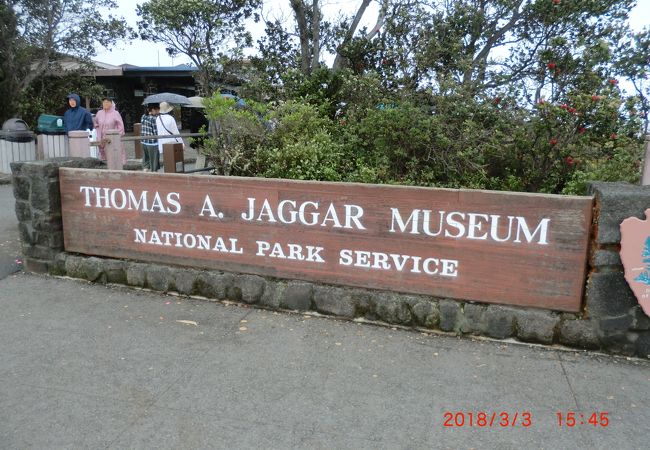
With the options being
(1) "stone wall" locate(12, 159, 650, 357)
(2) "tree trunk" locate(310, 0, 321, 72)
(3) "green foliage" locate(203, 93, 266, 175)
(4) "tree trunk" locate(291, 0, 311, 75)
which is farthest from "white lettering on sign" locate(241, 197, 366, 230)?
(4) "tree trunk" locate(291, 0, 311, 75)

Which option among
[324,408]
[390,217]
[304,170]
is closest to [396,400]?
[324,408]

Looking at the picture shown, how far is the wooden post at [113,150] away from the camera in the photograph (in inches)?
271

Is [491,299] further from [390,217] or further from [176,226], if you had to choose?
[176,226]

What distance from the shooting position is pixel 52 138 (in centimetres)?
1012

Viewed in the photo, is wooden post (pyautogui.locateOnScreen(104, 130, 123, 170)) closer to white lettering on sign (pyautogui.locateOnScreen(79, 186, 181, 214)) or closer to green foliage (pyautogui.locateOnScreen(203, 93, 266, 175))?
green foliage (pyautogui.locateOnScreen(203, 93, 266, 175))

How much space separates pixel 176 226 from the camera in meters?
4.90

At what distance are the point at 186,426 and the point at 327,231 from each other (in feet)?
6.15

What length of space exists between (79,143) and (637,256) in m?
5.47

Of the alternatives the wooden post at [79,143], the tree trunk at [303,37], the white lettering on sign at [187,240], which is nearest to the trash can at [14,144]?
the wooden post at [79,143]

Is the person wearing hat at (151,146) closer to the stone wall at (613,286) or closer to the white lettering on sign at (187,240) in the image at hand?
the white lettering on sign at (187,240)

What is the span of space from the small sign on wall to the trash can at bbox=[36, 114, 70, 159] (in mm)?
9218

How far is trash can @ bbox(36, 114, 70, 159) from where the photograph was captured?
10.1m

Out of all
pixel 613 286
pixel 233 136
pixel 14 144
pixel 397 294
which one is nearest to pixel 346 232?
pixel 397 294

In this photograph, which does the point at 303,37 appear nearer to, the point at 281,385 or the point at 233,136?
the point at 233,136
